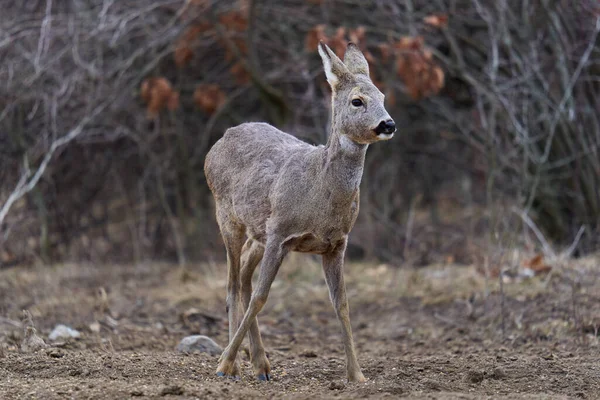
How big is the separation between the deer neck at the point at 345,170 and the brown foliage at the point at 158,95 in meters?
6.91

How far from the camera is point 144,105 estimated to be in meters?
14.5

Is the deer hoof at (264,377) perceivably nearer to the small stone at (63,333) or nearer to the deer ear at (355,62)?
the deer ear at (355,62)

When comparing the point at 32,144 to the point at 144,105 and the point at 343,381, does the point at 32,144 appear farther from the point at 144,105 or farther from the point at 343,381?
the point at 343,381

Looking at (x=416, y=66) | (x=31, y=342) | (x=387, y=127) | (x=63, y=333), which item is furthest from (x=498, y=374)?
(x=416, y=66)

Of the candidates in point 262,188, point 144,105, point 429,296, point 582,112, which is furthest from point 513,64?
point 262,188

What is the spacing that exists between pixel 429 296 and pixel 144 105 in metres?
5.93

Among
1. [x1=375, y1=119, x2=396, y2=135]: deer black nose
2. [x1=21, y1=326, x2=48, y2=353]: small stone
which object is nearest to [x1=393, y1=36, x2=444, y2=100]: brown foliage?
[x1=375, y1=119, x2=396, y2=135]: deer black nose

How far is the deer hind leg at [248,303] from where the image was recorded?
22.6 feet

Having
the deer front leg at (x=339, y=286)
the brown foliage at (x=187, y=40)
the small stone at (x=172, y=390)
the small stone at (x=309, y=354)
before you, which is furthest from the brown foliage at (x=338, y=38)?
the small stone at (x=172, y=390)

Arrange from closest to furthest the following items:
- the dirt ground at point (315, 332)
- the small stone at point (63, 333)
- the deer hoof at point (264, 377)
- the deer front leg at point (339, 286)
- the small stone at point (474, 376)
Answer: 1. the dirt ground at point (315, 332)
2. the small stone at point (474, 376)
3. the deer front leg at point (339, 286)
4. the deer hoof at point (264, 377)
5. the small stone at point (63, 333)

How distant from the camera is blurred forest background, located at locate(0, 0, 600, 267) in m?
12.0

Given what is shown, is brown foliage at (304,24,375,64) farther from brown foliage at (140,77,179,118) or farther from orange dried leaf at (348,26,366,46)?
brown foliage at (140,77,179,118)

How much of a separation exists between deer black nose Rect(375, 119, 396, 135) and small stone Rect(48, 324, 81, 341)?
12.6 feet

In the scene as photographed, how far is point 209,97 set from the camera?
546 inches
